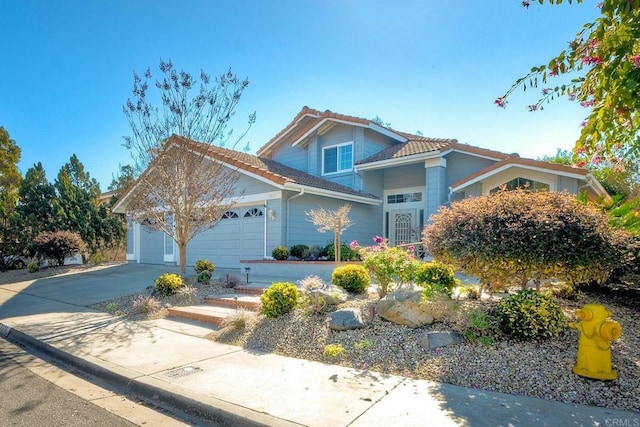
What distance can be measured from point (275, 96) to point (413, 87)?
426 centimetres

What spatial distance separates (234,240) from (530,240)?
39.9ft

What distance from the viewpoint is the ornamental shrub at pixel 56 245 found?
55.4 feet

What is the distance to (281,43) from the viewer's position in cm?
1053

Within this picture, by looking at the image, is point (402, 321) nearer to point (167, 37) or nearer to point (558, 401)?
point (558, 401)

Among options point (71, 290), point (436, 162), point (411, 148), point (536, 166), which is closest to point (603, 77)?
point (536, 166)

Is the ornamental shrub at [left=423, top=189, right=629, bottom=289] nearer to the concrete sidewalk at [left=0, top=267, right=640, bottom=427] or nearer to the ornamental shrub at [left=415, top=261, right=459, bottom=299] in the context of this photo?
the ornamental shrub at [left=415, top=261, right=459, bottom=299]

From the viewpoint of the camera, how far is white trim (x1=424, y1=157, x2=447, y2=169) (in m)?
14.7

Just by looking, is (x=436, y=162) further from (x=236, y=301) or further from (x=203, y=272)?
(x=236, y=301)

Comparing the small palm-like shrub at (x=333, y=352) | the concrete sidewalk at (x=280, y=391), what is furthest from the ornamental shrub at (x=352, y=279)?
the concrete sidewalk at (x=280, y=391)

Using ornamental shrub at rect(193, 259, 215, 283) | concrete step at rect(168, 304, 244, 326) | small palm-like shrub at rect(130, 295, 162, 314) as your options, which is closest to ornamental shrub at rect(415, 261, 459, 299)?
concrete step at rect(168, 304, 244, 326)

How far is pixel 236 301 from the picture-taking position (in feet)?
27.5

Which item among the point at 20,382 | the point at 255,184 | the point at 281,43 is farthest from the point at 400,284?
the point at 255,184

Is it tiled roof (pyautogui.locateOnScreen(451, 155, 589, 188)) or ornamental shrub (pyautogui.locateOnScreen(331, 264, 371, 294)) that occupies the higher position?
tiled roof (pyautogui.locateOnScreen(451, 155, 589, 188))

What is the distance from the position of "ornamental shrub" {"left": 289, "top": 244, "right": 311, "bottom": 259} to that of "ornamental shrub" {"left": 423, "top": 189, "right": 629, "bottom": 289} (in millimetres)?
7937
